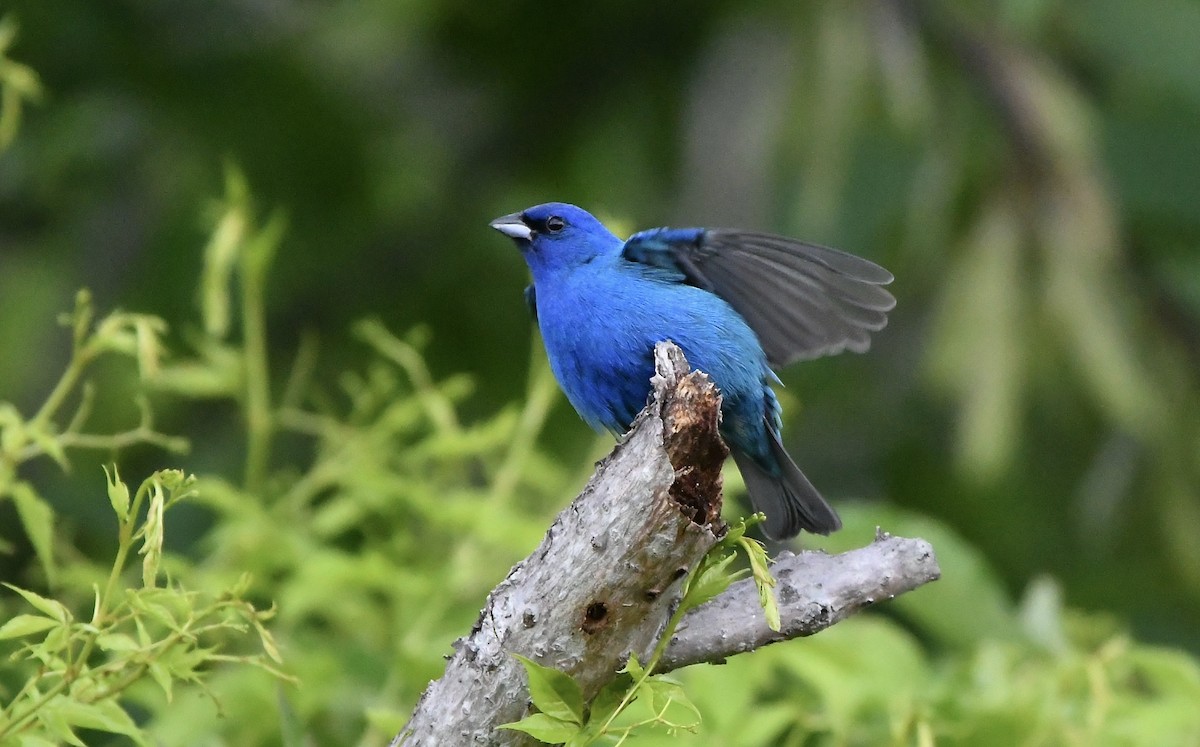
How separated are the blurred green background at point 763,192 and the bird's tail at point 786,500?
2.31 m

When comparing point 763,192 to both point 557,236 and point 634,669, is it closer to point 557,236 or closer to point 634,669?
point 557,236

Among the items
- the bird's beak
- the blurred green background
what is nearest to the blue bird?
the bird's beak

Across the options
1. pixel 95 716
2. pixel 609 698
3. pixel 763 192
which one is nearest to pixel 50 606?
pixel 95 716

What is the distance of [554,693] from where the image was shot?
1718mm

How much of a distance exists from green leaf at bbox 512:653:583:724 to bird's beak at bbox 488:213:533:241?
171 centimetres

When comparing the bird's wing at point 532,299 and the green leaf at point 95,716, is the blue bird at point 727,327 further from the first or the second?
the green leaf at point 95,716

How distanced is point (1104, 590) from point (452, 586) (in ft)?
13.5

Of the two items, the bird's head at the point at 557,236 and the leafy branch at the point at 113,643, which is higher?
the bird's head at the point at 557,236

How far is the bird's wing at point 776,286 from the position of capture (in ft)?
9.16

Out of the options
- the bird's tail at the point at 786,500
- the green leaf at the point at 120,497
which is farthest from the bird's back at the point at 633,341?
the green leaf at the point at 120,497

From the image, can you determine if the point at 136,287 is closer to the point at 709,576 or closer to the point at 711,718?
the point at 711,718

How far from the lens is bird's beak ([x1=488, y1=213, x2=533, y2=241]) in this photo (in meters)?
3.32

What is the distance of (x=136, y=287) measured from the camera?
5.93m

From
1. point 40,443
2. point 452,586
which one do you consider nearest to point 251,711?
point 452,586
